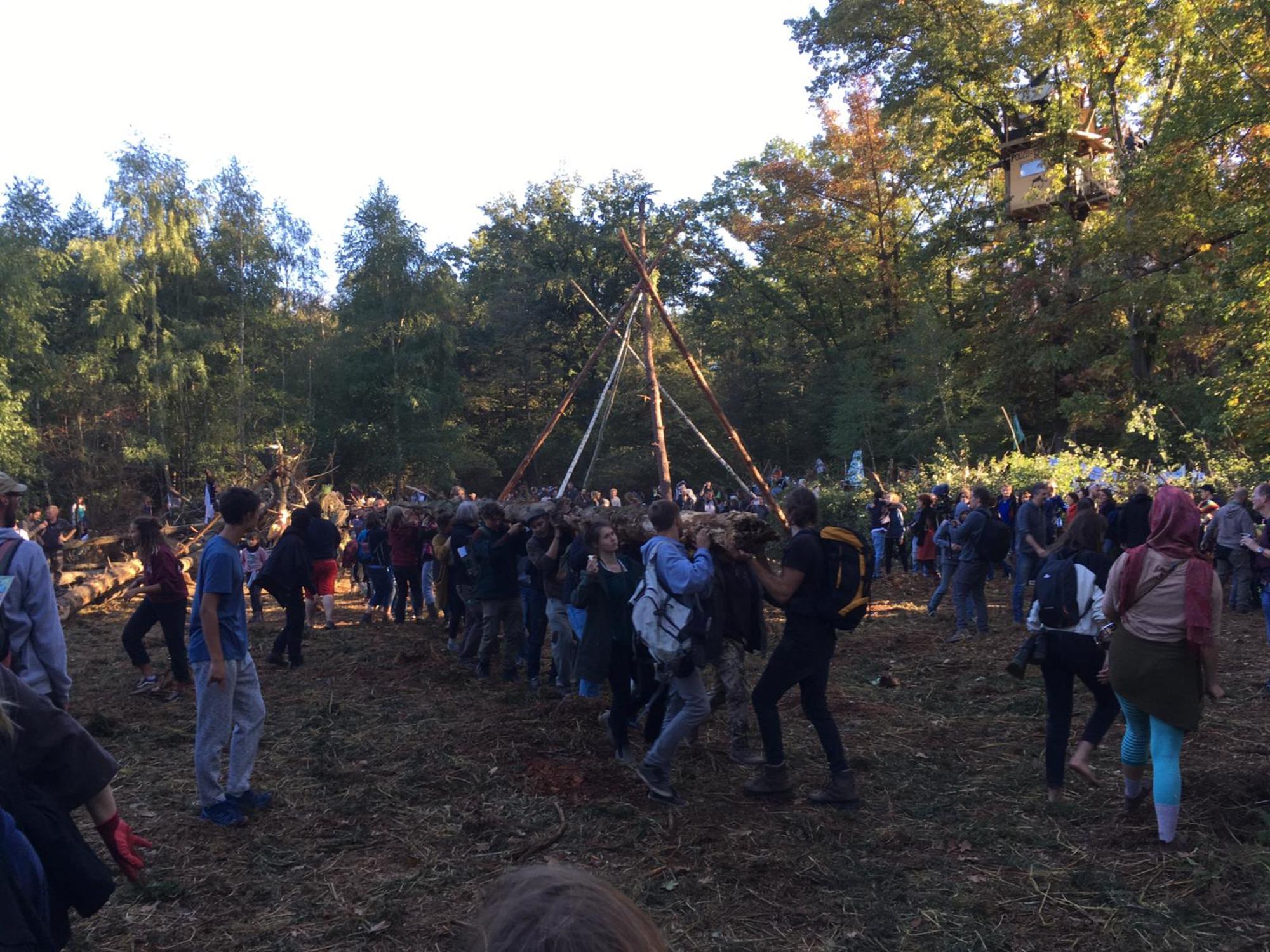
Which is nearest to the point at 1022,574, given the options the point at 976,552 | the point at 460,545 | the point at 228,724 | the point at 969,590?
the point at 969,590

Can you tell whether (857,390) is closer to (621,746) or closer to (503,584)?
(503,584)

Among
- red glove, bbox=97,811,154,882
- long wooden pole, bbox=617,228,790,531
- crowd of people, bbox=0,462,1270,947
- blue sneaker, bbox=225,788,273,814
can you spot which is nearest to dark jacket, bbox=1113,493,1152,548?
crowd of people, bbox=0,462,1270,947

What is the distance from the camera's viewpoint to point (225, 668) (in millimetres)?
5488

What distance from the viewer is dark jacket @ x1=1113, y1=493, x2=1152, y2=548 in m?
12.1

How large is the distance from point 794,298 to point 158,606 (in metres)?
34.8

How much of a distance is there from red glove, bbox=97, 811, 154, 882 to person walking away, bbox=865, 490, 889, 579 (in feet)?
51.1

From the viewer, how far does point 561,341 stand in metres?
43.0

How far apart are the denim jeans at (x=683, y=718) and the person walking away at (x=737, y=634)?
0.62 m

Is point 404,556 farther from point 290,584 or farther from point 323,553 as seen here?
point 290,584

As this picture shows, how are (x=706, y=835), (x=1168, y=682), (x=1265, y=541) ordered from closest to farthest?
(x=1168, y=682) < (x=706, y=835) < (x=1265, y=541)

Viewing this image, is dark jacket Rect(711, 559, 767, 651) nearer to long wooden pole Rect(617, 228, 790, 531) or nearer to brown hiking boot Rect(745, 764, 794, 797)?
brown hiking boot Rect(745, 764, 794, 797)

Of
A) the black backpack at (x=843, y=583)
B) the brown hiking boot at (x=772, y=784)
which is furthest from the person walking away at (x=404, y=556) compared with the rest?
the black backpack at (x=843, y=583)

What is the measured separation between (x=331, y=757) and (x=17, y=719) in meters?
5.01

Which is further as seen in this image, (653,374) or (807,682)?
(653,374)
